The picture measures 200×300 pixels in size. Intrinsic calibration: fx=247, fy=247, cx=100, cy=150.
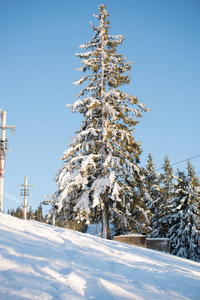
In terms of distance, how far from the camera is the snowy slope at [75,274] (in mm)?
3664

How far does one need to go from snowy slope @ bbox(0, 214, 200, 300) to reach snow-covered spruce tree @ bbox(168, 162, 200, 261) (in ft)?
62.2

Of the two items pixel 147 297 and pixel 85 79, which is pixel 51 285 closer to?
pixel 147 297

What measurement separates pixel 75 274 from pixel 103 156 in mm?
10348

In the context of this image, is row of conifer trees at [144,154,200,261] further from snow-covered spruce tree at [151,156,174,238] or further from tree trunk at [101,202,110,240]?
tree trunk at [101,202,110,240]

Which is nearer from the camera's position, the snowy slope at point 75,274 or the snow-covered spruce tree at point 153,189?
the snowy slope at point 75,274

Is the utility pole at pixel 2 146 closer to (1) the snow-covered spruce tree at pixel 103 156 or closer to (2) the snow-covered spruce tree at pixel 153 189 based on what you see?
(1) the snow-covered spruce tree at pixel 103 156

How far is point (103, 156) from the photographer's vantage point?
14492 millimetres

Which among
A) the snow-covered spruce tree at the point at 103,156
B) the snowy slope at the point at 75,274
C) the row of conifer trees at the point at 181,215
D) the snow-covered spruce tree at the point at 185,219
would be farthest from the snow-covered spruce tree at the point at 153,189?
the snowy slope at the point at 75,274

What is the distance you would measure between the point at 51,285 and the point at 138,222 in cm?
1109

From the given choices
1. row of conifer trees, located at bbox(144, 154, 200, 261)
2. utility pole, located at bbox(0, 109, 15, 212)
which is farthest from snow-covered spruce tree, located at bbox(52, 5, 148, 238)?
row of conifer trees, located at bbox(144, 154, 200, 261)

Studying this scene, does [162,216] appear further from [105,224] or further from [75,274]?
[75,274]

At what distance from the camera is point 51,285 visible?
3.81 meters

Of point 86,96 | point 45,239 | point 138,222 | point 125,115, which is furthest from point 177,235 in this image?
point 45,239

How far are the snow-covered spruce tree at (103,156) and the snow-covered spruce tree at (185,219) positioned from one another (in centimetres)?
979
